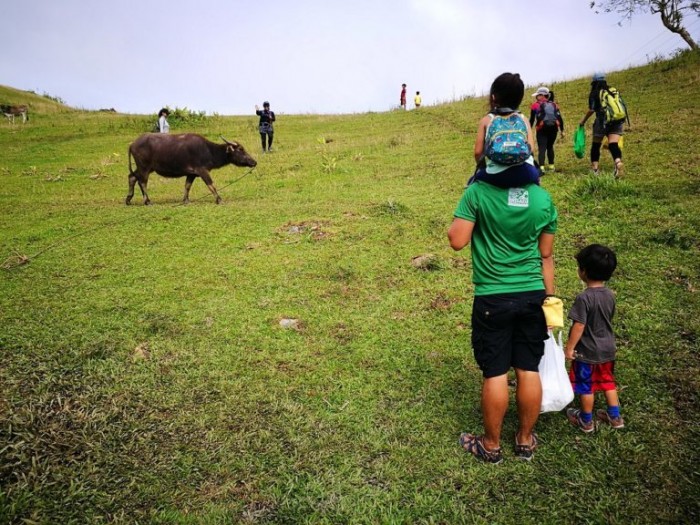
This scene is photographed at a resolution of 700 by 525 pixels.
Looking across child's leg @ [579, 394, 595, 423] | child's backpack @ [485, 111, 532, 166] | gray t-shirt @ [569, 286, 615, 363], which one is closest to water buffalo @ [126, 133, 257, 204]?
child's backpack @ [485, 111, 532, 166]

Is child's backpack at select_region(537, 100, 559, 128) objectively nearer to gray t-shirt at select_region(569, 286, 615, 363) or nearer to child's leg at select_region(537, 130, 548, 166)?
child's leg at select_region(537, 130, 548, 166)

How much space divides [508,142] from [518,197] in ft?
1.17

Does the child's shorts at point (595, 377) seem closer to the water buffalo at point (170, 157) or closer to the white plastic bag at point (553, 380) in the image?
the white plastic bag at point (553, 380)

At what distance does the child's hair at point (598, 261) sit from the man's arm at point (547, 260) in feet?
0.99

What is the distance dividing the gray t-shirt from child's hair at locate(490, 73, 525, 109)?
54.6 inches

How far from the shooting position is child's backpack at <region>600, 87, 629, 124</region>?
803cm

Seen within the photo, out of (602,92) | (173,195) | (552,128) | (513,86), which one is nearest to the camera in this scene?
(513,86)

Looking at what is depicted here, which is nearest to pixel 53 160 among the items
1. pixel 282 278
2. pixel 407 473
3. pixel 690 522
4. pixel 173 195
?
pixel 173 195

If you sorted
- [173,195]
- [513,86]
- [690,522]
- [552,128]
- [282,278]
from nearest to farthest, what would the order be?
[690,522], [513,86], [282,278], [552,128], [173,195]

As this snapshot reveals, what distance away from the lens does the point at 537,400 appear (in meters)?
3.03

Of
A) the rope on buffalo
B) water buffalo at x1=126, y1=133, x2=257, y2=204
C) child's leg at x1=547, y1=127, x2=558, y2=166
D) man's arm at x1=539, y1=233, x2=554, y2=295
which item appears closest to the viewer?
man's arm at x1=539, y1=233, x2=554, y2=295

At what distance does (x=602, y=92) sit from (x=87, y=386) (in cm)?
884

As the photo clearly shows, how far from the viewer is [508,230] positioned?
2.94 metres

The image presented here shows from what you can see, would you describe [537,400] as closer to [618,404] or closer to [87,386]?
[618,404]
